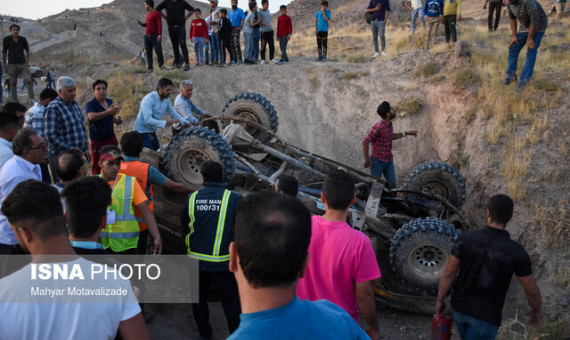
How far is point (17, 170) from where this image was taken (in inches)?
158

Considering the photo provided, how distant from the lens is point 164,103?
22.4 feet

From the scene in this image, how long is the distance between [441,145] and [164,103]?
643 cm

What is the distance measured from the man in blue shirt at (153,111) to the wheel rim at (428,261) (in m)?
4.07

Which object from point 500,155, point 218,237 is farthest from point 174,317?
point 500,155

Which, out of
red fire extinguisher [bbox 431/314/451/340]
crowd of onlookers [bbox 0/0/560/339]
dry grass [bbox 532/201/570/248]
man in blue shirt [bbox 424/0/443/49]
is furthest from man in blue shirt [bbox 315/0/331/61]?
red fire extinguisher [bbox 431/314/451/340]

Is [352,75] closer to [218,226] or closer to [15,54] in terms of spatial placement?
[218,226]

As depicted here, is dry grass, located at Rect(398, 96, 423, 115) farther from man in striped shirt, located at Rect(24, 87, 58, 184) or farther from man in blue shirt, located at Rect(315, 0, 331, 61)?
man in striped shirt, located at Rect(24, 87, 58, 184)

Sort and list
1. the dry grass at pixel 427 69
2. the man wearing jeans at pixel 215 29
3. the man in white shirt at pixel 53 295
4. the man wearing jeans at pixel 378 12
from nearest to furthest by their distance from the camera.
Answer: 1. the man in white shirt at pixel 53 295
2. the dry grass at pixel 427 69
3. the man wearing jeans at pixel 215 29
4. the man wearing jeans at pixel 378 12

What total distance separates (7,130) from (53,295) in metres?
3.41

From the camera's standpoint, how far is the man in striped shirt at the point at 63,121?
5.88 m

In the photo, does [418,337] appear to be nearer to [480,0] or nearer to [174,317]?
[174,317]

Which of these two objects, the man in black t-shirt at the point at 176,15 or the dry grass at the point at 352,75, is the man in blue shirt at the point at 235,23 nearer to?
the man in black t-shirt at the point at 176,15

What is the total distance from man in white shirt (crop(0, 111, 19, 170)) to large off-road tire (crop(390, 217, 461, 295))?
4.89m

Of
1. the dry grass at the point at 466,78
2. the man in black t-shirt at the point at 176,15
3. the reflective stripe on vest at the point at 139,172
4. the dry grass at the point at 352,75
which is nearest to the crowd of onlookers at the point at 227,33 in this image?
the man in black t-shirt at the point at 176,15
